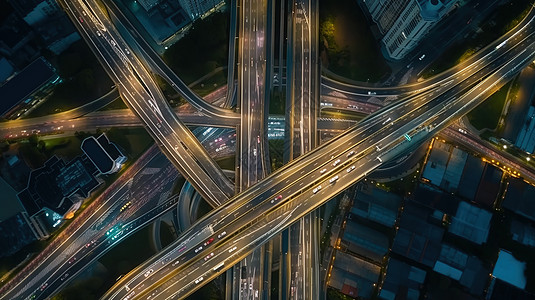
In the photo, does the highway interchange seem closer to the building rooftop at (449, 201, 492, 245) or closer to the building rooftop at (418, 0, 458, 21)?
the building rooftop at (418, 0, 458, 21)

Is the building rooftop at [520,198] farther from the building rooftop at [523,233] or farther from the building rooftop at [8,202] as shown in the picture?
the building rooftop at [8,202]

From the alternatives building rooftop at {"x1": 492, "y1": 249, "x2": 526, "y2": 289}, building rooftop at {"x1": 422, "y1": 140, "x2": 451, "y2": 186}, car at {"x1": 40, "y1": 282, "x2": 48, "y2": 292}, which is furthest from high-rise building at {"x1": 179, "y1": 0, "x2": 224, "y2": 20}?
building rooftop at {"x1": 492, "y1": 249, "x2": 526, "y2": 289}

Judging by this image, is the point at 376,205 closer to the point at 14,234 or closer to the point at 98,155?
the point at 98,155

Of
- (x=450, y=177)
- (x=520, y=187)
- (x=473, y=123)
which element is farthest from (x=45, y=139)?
(x=520, y=187)

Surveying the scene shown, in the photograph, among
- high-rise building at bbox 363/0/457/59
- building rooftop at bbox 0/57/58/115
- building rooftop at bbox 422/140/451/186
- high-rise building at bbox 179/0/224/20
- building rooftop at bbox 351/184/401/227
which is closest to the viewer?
high-rise building at bbox 363/0/457/59

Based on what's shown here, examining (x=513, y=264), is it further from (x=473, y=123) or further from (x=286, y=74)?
(x=286, y=74)

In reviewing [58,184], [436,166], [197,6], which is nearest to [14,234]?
[58,184]
